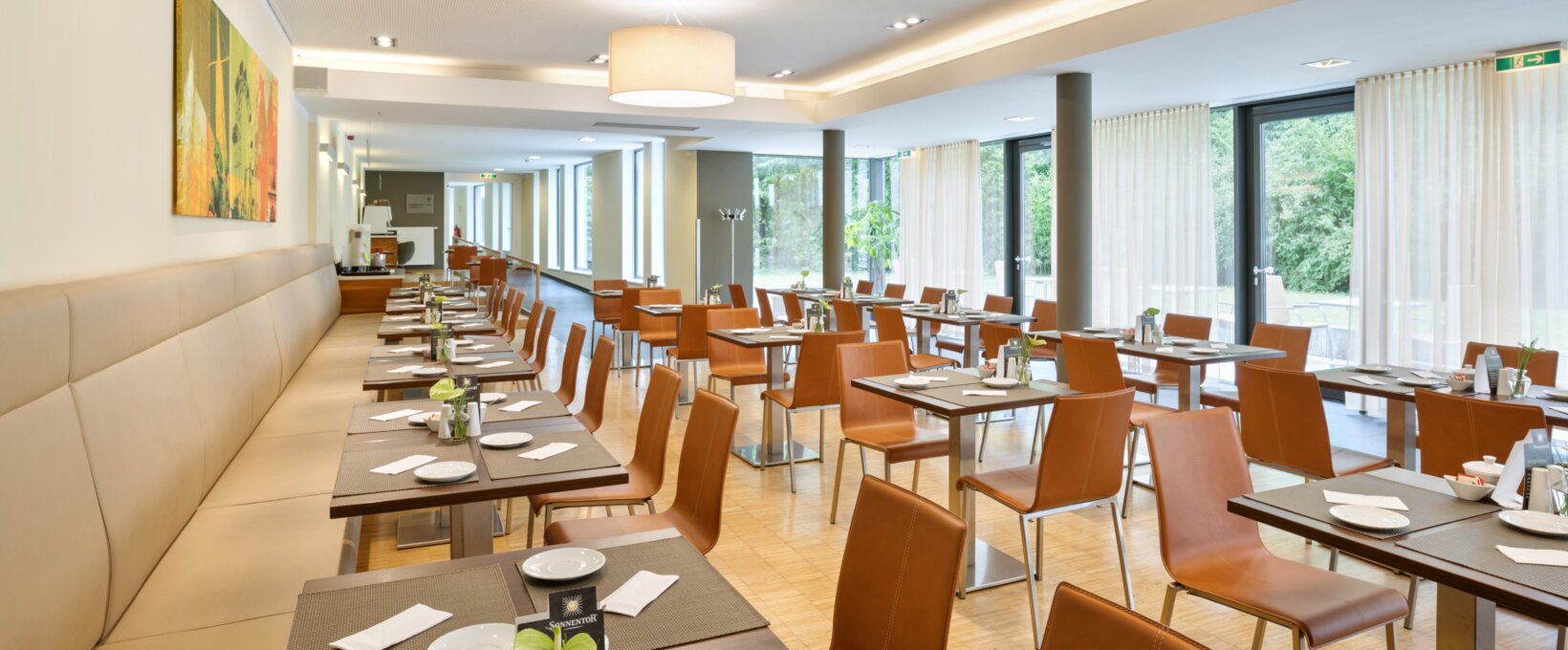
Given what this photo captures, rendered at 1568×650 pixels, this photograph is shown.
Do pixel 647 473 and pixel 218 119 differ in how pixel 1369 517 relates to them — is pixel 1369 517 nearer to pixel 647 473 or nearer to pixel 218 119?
pixel 647 473

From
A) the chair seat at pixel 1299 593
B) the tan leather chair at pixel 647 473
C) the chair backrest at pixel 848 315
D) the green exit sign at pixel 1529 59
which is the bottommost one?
the chair seat at pixel 1299 593

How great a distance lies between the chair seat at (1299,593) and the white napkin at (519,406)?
2272 millimetres

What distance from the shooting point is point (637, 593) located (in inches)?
68.0

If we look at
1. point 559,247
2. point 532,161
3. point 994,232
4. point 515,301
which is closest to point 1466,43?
point 994,232

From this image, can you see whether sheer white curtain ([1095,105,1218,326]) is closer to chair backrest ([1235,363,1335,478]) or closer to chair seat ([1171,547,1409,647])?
chair backrest ([1235,363,1335,478])

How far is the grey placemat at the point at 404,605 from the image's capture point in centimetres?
155

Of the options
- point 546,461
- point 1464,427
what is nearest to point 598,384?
point 546,461

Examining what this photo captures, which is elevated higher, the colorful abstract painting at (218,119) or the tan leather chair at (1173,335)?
the colorful abstract painting at (218,119)

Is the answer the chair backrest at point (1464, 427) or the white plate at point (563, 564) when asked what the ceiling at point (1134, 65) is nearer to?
the chair backrest at point (1464, 427)

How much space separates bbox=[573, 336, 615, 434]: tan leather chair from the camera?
427 centimetres

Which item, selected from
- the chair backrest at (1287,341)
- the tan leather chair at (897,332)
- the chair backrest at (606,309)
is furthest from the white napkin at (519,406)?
the chair backrest at (606,309)

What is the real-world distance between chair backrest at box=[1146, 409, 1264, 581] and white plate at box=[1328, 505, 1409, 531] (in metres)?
0.47

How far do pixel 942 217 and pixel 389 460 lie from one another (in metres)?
10.2

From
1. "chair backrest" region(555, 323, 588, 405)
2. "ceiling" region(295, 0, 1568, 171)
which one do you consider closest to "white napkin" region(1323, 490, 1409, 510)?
"ceiling" region(295, 0, 1568, 171)
